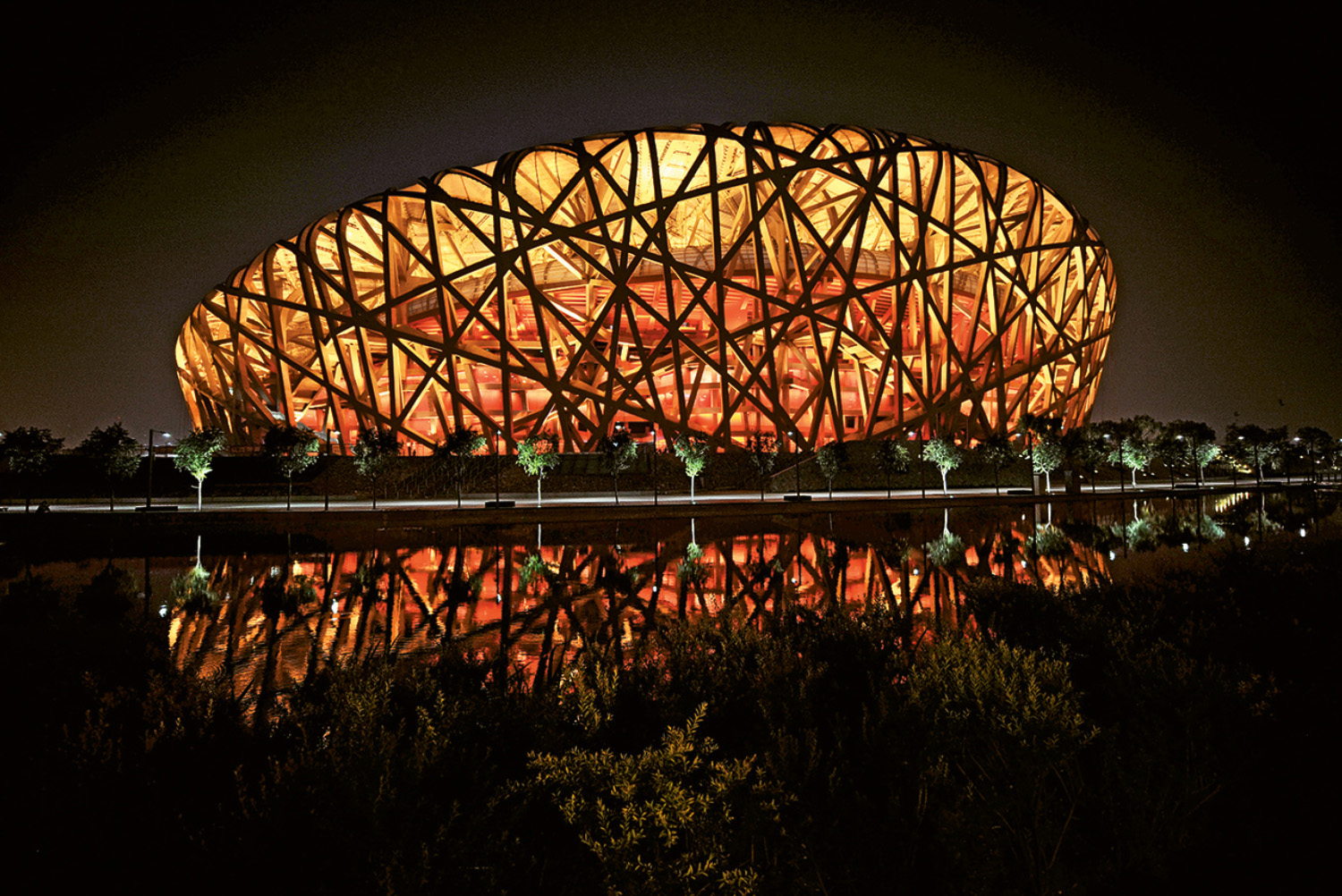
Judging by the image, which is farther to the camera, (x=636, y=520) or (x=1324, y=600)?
(x=636, y=520)

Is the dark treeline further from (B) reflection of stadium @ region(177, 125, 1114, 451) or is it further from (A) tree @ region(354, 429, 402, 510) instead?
(B) reflection of stadium @ region(177, 125, 1114, 451)

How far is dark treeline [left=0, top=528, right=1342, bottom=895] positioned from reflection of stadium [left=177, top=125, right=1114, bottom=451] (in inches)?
1288

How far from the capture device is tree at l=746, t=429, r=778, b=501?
33469 mm

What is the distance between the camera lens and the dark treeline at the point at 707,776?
98.2 inches

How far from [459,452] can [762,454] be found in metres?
13.9

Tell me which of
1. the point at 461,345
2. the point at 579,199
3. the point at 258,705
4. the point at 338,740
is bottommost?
the point at 258,705

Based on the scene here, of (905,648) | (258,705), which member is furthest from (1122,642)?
(258,705)

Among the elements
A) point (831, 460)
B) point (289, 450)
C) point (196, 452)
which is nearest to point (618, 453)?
point (831, 460)

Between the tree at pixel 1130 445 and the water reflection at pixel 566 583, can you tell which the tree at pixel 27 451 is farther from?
the tree at pixel 1130 445

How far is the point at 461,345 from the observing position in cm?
3747

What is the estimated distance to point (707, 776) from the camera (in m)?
3.32

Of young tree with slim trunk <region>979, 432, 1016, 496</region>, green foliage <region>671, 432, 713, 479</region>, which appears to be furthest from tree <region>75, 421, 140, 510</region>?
young tree with slim trunk <region>979, 432, 1016, 496</region>

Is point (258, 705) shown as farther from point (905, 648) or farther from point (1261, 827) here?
point (1261, 827)

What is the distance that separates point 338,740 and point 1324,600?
7746 millimetres
